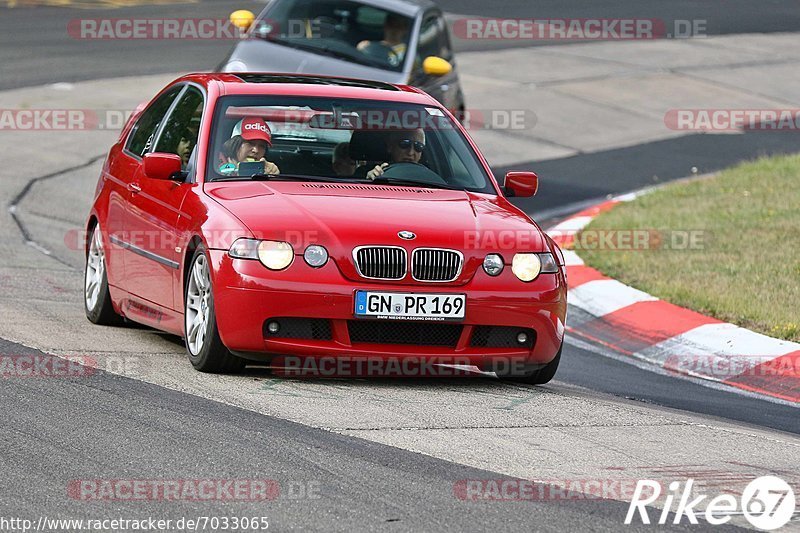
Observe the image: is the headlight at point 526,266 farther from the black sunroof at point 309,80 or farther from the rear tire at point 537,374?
the black sunroof at point 309,80

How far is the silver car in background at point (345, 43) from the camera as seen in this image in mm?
15234

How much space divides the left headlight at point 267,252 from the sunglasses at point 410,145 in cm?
152

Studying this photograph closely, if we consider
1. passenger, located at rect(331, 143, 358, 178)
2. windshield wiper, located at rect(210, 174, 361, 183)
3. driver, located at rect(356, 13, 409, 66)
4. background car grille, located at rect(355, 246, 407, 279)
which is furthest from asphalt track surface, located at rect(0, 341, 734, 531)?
driver, located at rect(356, 13, 409, 66)

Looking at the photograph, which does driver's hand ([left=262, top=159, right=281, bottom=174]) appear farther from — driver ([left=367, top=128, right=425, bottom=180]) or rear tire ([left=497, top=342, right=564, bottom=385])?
rear tire ([left=497, top=342, right=564, bottom=385])

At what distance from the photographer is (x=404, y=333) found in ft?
24.8

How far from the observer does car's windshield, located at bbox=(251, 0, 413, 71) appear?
1561 centimetres

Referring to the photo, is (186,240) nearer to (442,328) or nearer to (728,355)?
(442,328)

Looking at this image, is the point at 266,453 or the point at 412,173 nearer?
the point at 266,453

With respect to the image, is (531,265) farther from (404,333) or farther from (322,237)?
(322,237)

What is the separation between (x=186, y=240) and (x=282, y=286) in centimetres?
78

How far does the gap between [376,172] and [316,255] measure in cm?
129

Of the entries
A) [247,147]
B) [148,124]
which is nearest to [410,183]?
[247,147]

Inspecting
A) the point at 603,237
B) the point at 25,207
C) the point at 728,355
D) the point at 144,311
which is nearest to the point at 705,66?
the point at 603,237

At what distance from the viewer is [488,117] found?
20.2 metres
